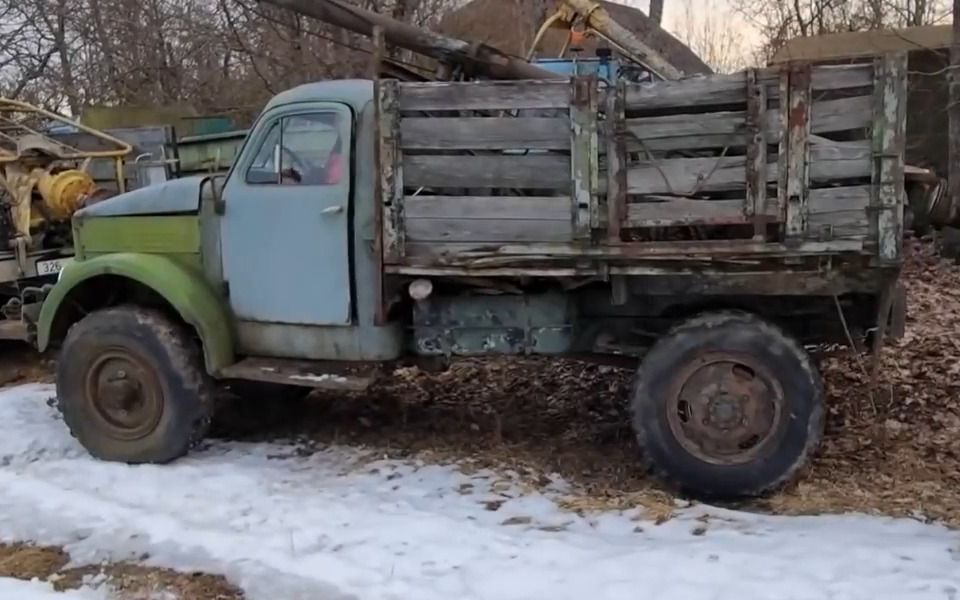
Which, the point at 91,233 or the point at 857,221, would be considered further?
the point at 91,233

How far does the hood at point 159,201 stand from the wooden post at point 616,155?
2522mm

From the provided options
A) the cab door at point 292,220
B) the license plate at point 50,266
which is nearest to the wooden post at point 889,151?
the cab door at point 292,220

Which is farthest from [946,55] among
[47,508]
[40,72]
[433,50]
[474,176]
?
[40,72]

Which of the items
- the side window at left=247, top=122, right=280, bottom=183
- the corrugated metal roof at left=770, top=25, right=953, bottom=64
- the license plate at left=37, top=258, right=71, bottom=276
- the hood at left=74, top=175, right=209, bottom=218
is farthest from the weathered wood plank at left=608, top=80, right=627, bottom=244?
the corrugated metal roof at left=770, top=25, right=953, bottom=64

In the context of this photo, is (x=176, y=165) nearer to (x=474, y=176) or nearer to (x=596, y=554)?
(x=474, y=176)

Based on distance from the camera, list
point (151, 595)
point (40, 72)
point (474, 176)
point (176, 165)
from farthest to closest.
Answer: point (40, 72), point (176, 165), point (474, 176), point (151, 595)

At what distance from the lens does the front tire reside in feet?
20.4

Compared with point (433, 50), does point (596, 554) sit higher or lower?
lower

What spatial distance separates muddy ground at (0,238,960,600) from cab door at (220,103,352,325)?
1012 mm

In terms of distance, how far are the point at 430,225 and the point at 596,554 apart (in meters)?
1.89

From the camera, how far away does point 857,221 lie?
515cm

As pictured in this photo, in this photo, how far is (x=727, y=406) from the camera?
18.0 ft

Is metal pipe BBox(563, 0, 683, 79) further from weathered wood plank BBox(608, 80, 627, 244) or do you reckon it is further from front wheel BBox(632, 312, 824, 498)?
front wheel BBox(632, 312, 824, 498)

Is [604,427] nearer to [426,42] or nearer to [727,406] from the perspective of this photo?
[727,406]
